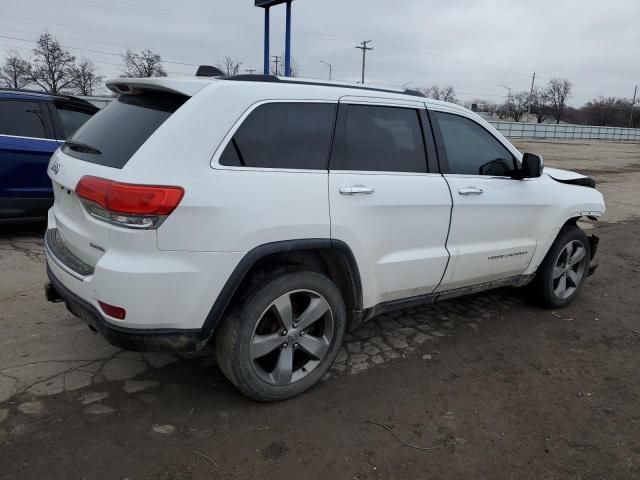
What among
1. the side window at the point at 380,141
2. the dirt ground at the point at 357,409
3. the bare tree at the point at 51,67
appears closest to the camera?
the dirt ground at the point at 357,409

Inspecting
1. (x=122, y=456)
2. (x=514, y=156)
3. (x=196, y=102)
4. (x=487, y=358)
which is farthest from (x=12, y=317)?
(x=514, y=156)

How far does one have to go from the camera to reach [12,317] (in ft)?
13.0

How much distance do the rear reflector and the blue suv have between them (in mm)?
4182

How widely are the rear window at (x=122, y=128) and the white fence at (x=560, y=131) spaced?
51.8 metres

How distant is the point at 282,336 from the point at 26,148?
4.68 m

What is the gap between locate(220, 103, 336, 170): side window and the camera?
2.62 m

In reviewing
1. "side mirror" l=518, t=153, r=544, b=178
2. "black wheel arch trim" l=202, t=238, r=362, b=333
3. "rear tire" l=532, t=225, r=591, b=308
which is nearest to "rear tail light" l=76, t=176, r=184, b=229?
"black wheel arch trim" l=202, t=238, r=362, b=333

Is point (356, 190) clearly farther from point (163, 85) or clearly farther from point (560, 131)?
point (560, 131)

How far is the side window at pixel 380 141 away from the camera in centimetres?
302

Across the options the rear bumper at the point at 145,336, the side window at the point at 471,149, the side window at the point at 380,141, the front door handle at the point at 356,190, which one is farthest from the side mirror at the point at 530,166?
the rear bumper at the point at 145,336

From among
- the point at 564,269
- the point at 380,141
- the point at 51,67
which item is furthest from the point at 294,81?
the point at 51,67

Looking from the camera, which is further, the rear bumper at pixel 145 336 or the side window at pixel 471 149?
the side window at pixel 471 149

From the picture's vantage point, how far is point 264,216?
101 inches

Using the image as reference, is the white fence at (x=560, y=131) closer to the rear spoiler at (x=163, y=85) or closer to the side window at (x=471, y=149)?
the side window at (x=471, y=149)
